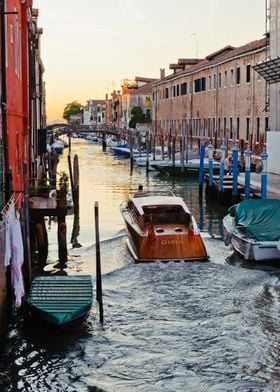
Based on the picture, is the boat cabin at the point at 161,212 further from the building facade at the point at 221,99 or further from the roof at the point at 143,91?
the roof at the point at 143,91

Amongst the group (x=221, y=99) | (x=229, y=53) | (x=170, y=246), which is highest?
(x=229, y=53)

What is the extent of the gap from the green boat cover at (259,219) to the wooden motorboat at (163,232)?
4.26 feet

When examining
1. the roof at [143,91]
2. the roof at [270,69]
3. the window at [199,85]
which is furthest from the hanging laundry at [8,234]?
the roof at [143,91]

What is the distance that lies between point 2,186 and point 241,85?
2733cm

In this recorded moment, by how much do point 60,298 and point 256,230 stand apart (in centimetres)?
605

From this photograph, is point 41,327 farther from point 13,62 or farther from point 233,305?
point 13,62

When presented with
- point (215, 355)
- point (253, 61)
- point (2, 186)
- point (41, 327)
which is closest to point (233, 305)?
point (215, 355)

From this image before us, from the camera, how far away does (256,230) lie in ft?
51.7

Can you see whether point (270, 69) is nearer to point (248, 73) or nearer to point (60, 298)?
point (248, 73)

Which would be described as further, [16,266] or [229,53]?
[229,53]

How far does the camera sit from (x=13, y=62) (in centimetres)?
1627

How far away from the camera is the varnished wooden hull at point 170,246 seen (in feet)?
48.6

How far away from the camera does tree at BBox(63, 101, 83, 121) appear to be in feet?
629

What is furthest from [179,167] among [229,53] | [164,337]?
[164,337]
